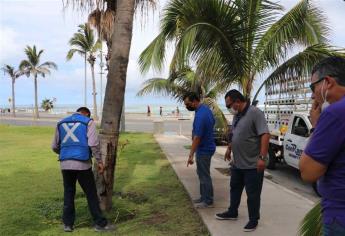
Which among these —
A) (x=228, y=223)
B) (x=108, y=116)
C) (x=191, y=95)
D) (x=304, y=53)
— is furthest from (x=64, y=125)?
(x=304, y=53)

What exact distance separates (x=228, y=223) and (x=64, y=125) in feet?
8.42

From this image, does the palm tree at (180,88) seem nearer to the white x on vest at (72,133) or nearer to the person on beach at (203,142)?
the person on beach at (203,142)

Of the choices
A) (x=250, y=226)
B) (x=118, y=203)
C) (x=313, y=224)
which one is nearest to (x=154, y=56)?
(x=118, y=203)

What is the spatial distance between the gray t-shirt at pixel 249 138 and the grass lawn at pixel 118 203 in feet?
3.55

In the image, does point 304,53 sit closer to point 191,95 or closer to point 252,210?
point 191,95

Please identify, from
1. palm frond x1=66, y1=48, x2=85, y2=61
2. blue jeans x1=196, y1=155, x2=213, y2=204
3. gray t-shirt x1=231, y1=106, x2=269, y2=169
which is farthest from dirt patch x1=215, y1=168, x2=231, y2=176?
palm frond x1=66, y1=48, x2=85, y2=61

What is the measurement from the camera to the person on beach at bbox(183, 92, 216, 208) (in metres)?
6.97

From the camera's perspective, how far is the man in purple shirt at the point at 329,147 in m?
2.37

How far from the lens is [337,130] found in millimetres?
2352

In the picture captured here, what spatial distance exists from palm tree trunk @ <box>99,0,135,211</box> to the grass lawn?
674 mm

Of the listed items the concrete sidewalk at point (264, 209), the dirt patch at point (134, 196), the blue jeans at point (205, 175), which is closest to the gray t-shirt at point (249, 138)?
the concrete sidewalk at point (264, 209)

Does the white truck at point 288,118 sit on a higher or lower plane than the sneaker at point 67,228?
higher

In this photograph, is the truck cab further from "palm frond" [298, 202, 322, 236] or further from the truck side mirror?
"palm frond" [298, 202, 322, 236]

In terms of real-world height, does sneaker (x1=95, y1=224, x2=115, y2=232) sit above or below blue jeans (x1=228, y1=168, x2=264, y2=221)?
below
